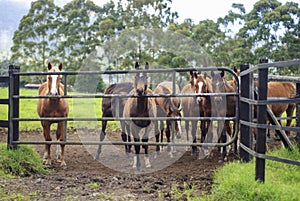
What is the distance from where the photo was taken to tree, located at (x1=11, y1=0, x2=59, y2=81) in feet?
135

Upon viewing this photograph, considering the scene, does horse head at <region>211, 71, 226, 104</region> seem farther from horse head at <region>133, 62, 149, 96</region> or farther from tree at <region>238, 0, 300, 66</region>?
tree at <region>238, 0, 300, 66</region>

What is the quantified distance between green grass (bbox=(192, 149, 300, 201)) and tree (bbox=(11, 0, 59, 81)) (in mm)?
37915

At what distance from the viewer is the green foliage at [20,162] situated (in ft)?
18.0

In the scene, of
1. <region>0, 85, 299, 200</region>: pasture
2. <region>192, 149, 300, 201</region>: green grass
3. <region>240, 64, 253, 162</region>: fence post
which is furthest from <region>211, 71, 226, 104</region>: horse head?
<region>192, 149, 300, 201</region>: green grass

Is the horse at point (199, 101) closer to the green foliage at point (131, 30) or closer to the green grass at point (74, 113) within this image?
the green grass at point (74, 113)

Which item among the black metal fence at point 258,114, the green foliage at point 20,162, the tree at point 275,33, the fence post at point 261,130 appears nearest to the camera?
the black metal fence at point 258,114

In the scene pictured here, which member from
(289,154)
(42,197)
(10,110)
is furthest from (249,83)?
(10,110)

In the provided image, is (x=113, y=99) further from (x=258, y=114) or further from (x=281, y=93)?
(x=258, y=114)

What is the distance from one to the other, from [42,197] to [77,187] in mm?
558

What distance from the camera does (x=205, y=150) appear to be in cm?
812

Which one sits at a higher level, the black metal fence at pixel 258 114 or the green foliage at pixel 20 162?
the black metal fence at pixel 258 114

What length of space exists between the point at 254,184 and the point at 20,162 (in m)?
3.58

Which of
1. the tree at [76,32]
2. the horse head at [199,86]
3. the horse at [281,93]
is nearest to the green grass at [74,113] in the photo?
the horse head at [199,86]

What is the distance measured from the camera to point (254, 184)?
12.6ft
